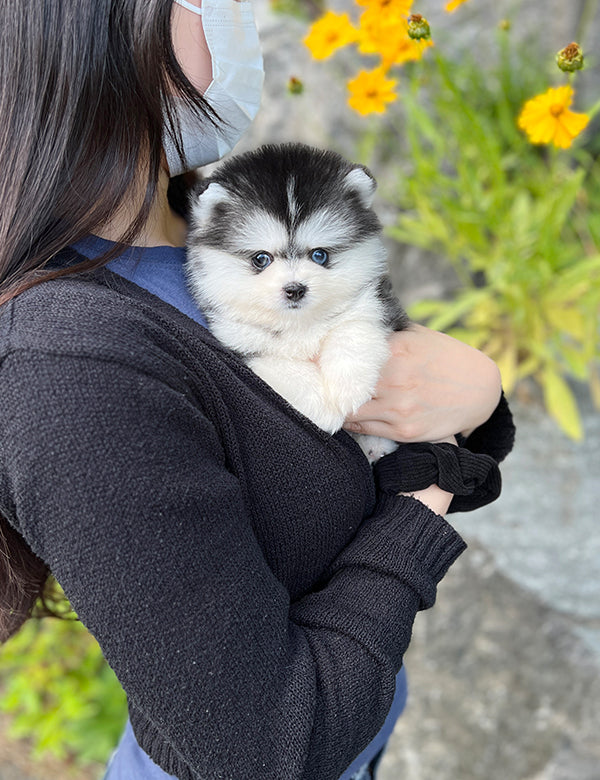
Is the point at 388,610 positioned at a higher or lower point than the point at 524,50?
lower

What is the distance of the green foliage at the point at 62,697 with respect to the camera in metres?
2.81

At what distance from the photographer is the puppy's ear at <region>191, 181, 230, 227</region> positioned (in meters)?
1.44

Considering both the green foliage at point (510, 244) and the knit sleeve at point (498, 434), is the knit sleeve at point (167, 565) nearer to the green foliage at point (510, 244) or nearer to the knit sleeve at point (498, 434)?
the knit sleeve at point (498, 434)

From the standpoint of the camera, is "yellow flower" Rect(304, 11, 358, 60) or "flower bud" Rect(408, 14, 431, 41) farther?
"yellow flower" Rect(304, 11, 358, 60)

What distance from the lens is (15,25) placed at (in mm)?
1050

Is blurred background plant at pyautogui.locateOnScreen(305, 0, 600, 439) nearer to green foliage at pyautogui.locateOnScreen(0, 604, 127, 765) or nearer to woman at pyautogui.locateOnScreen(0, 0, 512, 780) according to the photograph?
woman at pyautogui.locateOnScreen(0, 0, 512, 780)

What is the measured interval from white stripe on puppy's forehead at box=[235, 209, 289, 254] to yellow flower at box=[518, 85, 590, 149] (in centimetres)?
70

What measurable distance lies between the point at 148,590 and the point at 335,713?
1.16ft

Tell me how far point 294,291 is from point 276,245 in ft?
0.38

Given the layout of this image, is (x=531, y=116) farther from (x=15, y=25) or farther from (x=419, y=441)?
(x=15, y=25)

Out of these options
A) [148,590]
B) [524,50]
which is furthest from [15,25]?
[524,50]

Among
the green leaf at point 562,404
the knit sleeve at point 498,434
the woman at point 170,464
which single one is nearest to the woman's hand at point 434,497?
the woman at point 170,464

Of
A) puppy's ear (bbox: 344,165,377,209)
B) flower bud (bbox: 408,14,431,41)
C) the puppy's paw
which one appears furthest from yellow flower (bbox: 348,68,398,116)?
the puppy's paw

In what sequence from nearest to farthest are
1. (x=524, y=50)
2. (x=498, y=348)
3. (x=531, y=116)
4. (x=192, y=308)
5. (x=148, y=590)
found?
(x=148, y=590) → (x=192, y=308) → (x=531, y=116) → (x=498, y=348) → (x=524, y=50)
